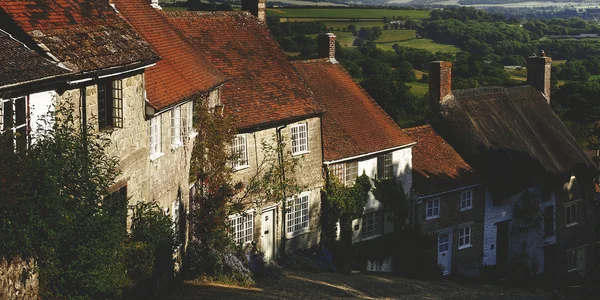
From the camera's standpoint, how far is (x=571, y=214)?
4550cm

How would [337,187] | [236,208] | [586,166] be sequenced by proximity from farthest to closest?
[586,166]
[337,187]
[236,208]

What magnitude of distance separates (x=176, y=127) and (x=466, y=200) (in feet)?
60.4

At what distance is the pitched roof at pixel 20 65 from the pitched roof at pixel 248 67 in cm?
1339

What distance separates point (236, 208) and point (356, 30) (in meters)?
98.6

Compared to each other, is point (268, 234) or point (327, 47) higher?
point (327, 47)

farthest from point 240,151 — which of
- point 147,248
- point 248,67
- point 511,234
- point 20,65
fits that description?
point 511,234

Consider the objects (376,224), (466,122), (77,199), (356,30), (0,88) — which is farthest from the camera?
(356,30)

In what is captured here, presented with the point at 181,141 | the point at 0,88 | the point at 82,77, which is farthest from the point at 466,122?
the point at 0,88

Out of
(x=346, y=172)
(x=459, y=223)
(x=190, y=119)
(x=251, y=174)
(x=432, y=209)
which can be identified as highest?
(x=190, y=119)

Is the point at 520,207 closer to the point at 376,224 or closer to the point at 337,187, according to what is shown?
the point at 376,224

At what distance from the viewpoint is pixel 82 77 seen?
16.6 meters

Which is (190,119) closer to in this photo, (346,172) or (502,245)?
(346,172)

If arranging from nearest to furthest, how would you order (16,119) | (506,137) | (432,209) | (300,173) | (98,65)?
1. (16,119)
2. (98,65)
3. (300,173)
4. (432,209)
5. (506,137)

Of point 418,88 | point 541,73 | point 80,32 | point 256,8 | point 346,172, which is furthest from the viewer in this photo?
point 418,88
